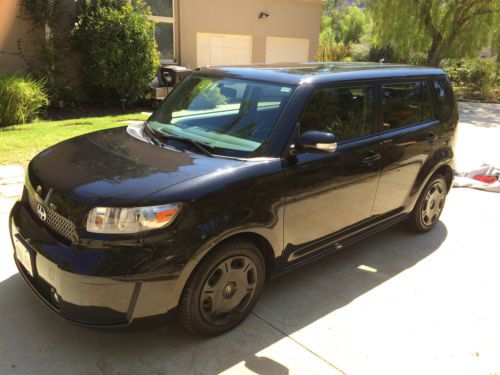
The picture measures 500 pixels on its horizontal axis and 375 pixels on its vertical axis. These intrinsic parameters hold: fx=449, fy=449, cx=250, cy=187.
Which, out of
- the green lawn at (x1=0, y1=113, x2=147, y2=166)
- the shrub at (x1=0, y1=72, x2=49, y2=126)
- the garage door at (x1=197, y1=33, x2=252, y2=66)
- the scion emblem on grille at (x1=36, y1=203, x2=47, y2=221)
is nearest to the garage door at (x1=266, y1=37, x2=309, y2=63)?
the garage door at (x1=197, y1=33, x2=252, y2=66)

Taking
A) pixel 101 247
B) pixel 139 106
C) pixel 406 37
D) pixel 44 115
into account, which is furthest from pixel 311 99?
pixel 406 37

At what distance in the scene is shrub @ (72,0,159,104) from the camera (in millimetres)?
10086

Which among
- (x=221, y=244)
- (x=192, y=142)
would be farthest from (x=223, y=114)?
(x=221, y=244)

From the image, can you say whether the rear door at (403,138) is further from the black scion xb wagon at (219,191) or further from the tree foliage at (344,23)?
the tree foliage at (344,23)

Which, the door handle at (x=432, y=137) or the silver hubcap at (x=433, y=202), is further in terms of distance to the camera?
the silver hubcap at (x=433, y=202)

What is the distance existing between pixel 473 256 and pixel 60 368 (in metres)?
3.80

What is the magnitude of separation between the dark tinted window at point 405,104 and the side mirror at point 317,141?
3.67 ft

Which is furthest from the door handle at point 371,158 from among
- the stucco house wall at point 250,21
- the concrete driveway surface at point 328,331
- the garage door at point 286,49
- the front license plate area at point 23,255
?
the garage door at point 286,49

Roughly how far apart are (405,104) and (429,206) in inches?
48.2

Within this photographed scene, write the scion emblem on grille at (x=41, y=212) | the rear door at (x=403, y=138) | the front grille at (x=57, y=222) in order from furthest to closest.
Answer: the rear door at (x=403, y=138) → the scion emblem on grille at (x=41, y=212) → the front grille at (x=57, y=222)

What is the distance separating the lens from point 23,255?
9.36 feet

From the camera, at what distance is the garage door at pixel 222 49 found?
46.7ft

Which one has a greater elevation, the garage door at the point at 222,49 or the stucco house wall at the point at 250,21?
the stucco house wall at the point at 250,21

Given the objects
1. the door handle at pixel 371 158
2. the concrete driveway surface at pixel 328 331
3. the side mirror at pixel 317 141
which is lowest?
the concrete driveway surface at pixel 328 331
